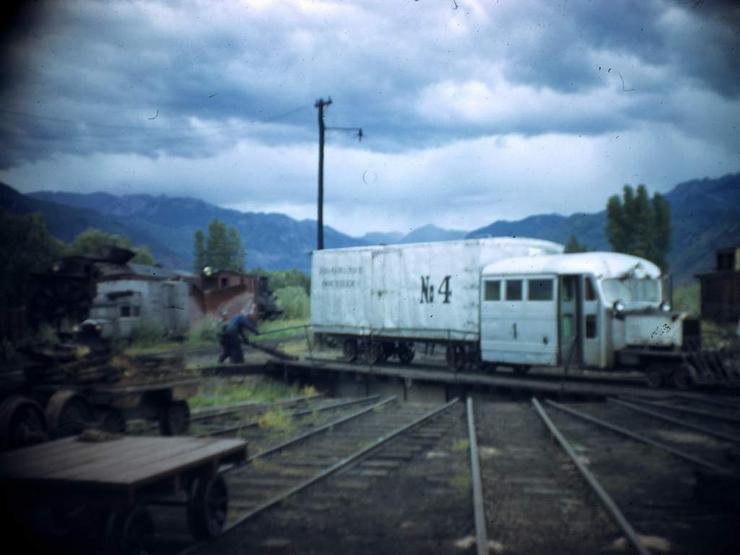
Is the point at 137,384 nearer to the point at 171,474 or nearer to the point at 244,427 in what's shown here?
the point at 244,427

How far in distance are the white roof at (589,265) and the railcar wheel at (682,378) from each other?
243cm

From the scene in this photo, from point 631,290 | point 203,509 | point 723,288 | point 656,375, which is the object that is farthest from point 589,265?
point 723,288

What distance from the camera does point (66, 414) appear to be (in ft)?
24.8

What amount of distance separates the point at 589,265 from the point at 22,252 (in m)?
28.8

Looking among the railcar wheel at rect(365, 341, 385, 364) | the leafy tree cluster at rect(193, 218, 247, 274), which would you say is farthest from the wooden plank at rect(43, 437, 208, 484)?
the leafy tree cluster at rect(193, 218, 247, 274)

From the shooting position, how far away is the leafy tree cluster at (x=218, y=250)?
246 feet

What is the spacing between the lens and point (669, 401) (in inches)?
521

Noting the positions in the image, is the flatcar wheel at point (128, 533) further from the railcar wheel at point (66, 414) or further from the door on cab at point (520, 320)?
the door on cab at point (520, 320)

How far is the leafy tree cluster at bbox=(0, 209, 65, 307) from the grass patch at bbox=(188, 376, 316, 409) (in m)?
11.4

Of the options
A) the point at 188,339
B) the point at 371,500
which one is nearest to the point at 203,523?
the point at 371,500

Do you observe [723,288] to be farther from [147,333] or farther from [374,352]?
[147,333]

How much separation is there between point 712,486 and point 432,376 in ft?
33.5

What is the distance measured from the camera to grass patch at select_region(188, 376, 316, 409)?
14.8 metres

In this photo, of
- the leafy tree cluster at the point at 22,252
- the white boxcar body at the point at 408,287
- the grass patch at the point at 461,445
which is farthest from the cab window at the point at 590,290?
the leafy tree cluster at the point at 22,252
